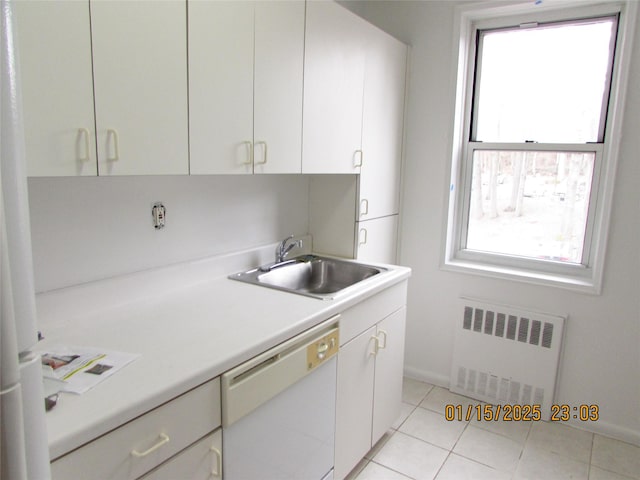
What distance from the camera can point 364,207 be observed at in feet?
8.22

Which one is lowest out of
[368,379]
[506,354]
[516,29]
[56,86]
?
[506,354]

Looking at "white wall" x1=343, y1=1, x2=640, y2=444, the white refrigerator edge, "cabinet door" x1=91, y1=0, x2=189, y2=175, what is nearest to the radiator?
"white wall" x1=343, y1=1, x2=640, y2=444

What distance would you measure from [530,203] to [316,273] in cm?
138

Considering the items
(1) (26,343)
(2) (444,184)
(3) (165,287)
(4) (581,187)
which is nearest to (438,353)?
(2) (444,184)

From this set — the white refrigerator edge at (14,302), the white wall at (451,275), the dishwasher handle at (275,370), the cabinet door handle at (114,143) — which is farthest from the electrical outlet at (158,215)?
the white wall at (451,275)

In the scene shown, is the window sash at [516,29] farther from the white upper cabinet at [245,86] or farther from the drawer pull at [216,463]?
the drawer pull at [216,463]

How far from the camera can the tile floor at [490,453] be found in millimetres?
2172

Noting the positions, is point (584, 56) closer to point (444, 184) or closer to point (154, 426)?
point (444, 184)

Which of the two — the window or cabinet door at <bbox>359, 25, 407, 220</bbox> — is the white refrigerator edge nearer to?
cabinet door at <bbox>359, 25, 407, 220</bbox>

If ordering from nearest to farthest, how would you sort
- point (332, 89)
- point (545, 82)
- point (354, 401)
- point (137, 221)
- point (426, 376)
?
point (137, 221) < point (354, 401) < point (332, 89) < point (545, 82) < point (426, 376)

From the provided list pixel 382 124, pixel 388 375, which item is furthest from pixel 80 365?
pixel 382 124

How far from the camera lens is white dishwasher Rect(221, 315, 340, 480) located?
1318mm

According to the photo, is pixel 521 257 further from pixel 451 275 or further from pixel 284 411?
pixel 284 411

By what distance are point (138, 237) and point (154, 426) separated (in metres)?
0.85
